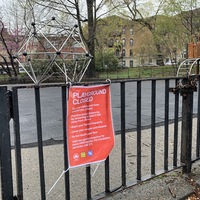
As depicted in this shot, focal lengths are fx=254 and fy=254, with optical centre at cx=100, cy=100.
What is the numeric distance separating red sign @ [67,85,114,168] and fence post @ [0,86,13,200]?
429 millimetres

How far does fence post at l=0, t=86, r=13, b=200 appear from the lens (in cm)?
162

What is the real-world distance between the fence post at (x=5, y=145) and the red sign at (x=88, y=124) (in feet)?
1.41

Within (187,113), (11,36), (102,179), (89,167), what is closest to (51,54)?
(102,179)

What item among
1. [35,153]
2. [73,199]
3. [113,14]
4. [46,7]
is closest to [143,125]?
[35,153]

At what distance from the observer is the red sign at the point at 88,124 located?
1864 mm

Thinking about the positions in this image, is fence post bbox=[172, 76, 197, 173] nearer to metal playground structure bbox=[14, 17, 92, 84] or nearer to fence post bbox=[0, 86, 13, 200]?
metal playground structure bbox=[14, 17, 92, 84]

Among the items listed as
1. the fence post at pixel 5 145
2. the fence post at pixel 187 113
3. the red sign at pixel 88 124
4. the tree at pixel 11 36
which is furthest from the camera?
the tree at pixel 11 36

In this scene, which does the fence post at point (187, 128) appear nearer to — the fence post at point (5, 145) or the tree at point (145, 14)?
the fence post at point (5, 145)

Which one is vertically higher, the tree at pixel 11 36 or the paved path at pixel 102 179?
the tree at pixel 11 36

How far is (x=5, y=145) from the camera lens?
166 centimetres

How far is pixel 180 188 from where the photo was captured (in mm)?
2398

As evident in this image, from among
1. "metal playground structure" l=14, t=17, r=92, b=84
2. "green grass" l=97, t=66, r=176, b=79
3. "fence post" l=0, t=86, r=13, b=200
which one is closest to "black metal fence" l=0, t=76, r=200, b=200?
"fence post" l=0, t=86, r=13, b=200

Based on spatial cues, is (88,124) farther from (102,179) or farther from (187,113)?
(187,113)

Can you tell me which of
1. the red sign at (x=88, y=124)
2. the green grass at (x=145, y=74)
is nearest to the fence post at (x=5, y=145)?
the red sign at (x=88, y=124)
